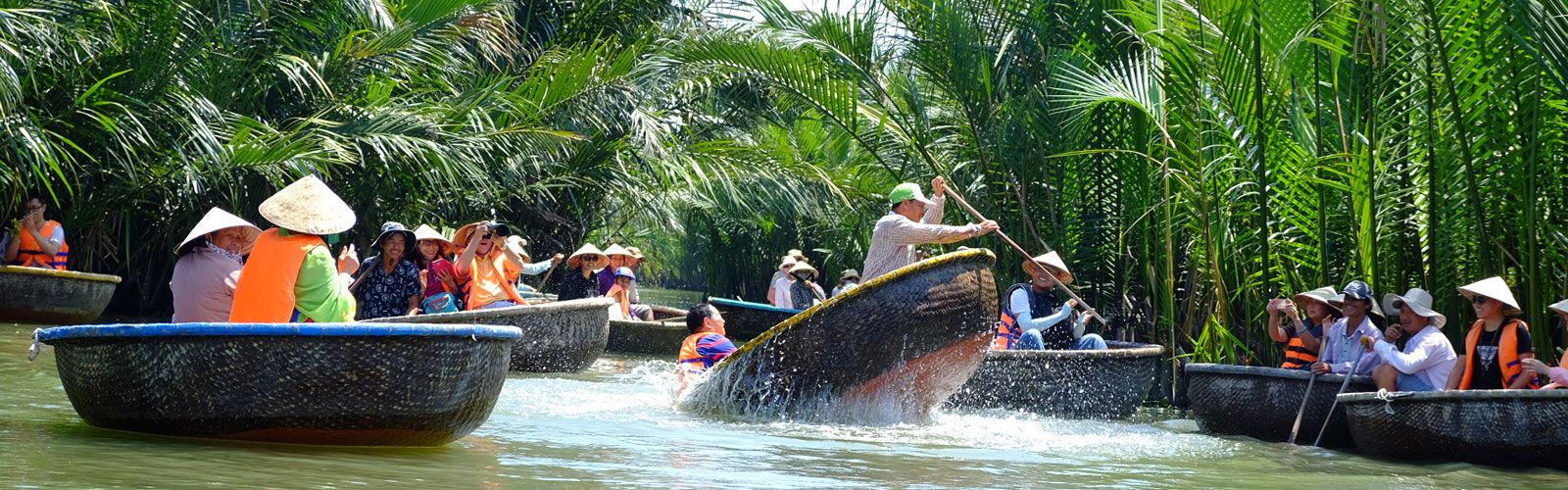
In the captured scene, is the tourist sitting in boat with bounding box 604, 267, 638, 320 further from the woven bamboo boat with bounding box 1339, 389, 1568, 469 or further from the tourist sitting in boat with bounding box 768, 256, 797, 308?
the woven bamboo boat with bounding box 1339, 389, 1568, 469

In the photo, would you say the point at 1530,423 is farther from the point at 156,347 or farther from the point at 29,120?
the point at 29,120

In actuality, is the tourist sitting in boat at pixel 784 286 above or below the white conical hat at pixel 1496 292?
above

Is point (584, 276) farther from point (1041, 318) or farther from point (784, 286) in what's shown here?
point (1041, 318)

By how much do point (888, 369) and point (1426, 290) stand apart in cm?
287

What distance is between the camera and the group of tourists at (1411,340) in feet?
25.7

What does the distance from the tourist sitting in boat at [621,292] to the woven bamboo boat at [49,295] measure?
4.39 meters

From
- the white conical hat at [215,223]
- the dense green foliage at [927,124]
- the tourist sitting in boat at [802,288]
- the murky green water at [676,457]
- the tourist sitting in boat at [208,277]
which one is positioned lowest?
the murky green water at [676,457]

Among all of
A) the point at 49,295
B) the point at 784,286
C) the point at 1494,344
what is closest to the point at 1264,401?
the point at 1494,344

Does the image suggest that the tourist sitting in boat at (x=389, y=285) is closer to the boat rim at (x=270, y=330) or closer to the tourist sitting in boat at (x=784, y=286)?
the boat rim at (x=270, y=330)

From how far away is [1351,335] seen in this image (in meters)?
8.85

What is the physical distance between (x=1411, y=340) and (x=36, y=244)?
36.0 ft

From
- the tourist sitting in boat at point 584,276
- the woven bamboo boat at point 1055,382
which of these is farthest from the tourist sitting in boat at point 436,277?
the tourist sitting in boat at point 584,276

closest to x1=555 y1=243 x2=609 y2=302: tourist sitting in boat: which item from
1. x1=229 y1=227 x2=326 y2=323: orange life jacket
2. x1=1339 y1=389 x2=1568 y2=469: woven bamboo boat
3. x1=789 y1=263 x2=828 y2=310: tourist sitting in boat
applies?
x1=789 y1=263 x2=828 y2=310: tourist sitting in boat

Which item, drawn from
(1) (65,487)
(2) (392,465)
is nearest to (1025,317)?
(2) (392,465)
